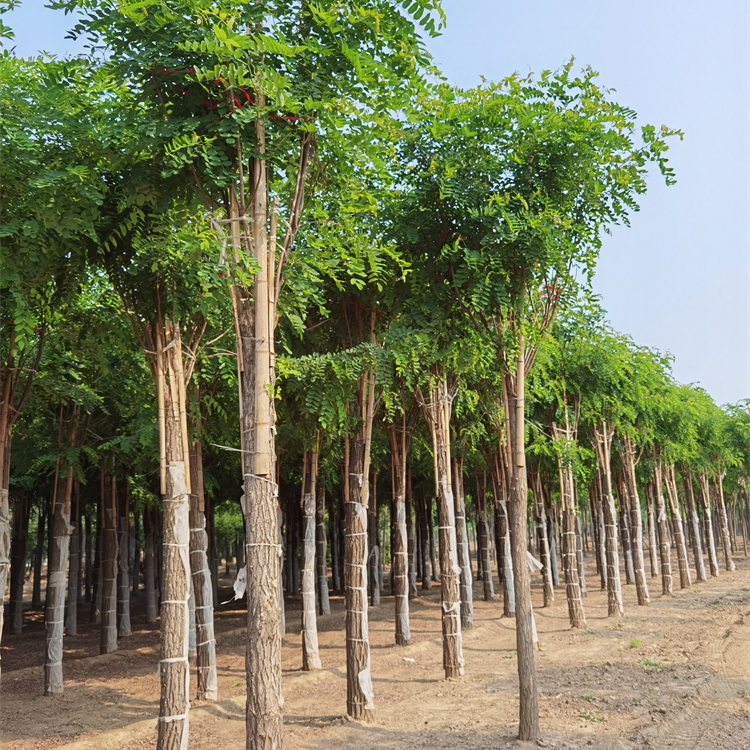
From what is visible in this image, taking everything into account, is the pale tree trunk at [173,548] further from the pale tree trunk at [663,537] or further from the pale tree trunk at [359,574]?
the pale tree trunk at [663,537]

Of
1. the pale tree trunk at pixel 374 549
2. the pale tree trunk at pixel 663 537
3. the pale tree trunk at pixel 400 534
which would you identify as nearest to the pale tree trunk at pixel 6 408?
the pale tree trunk at pixel 400 534

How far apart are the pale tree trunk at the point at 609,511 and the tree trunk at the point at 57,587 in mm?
13186

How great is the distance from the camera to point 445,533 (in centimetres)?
1220

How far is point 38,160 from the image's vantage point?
6.32m

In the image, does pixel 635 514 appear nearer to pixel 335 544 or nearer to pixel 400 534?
pixel 400 534

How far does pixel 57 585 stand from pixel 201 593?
9.52ft

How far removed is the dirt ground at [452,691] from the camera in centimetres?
865

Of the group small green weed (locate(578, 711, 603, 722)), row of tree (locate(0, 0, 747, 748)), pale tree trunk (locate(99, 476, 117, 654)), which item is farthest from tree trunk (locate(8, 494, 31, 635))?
small green weed (locate(578, 711, 603, 722))

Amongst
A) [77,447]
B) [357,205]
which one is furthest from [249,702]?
[77,447]

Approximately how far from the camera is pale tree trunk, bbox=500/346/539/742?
7980mm

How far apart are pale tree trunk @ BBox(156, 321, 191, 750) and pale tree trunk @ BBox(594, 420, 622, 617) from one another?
1340 centimetres

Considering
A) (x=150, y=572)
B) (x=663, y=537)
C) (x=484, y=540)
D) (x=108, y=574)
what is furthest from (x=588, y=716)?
(x=150, y=572)

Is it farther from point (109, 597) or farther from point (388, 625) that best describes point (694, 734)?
point (109, 597)

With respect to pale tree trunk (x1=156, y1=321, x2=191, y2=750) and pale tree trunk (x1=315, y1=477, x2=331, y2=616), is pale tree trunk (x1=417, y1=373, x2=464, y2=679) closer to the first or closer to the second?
pale tree trunk (x1=156, y1=321, x2=191, y2=750)
